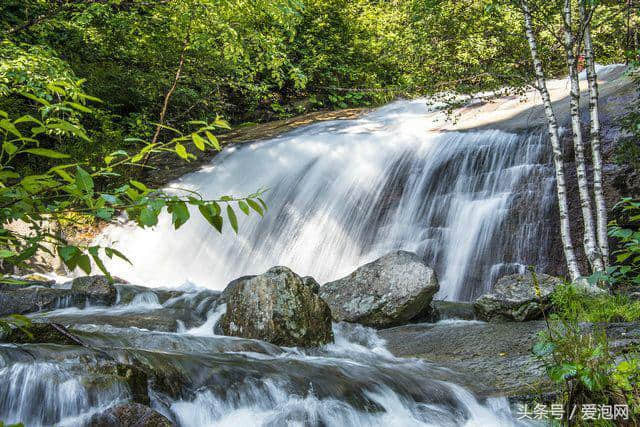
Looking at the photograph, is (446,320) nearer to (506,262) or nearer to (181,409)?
(506,262)

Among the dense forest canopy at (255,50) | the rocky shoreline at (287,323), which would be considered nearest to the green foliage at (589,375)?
the rocky shoreline at (287,323)

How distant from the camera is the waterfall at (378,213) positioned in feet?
27.6

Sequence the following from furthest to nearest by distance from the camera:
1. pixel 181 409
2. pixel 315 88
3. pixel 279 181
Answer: pixel 315 88 → pixel 279 181 → pixel 181 409

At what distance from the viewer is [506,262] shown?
808 cm

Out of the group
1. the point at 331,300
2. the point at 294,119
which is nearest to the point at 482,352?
the point at 331,300

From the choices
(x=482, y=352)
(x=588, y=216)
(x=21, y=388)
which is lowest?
(x=482, y=352)

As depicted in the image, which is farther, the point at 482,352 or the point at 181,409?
the point at 482,352

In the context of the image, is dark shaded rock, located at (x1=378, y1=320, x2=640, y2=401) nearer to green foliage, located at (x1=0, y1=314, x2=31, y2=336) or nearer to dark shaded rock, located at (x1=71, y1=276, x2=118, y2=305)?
green foliage, located at (x1=0, y1=314, x2=31, y2=336)

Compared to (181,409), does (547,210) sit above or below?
below

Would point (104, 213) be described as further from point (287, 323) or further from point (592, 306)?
point (592, 306)

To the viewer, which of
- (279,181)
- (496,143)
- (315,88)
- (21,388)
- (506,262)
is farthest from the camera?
(315,88)

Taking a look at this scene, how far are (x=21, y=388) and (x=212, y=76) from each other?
40.7 feet

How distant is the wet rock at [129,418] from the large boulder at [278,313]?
2757 mm

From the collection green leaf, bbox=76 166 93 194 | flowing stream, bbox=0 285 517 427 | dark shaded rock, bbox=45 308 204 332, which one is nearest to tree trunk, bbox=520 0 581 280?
flowing stream, bbox=0 285 517 427
